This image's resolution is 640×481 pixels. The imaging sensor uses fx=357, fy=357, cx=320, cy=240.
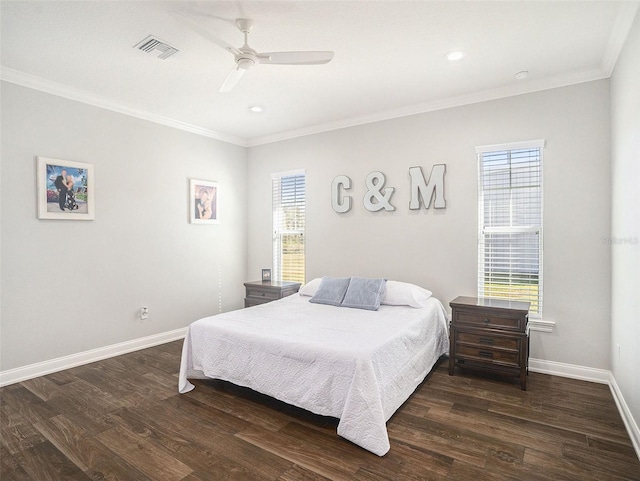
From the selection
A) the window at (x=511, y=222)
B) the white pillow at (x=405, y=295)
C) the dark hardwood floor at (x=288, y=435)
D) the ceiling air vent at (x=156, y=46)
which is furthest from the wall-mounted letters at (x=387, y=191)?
the ceiling air vent at (x=156, y=46)

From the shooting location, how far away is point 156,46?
9.34ft

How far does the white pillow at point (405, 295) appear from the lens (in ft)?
12.0

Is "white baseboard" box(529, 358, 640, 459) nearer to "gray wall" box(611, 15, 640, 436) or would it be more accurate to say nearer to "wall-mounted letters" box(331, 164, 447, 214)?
"gray wall" box(611, 15, 640, 436)

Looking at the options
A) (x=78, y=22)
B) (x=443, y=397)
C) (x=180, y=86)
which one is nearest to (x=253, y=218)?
(x=180, y=86)

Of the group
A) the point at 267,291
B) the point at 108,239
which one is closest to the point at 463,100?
the point at 267,291

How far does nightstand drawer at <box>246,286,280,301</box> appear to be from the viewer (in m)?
4.63

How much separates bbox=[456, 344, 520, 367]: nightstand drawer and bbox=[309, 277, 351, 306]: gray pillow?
1.28m

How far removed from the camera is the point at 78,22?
2535 millimetres

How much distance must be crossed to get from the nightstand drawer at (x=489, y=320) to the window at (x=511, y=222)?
55cm

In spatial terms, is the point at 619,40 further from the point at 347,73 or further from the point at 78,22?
the point at 78,22

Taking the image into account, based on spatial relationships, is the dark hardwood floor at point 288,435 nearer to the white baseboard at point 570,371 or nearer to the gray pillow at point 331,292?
the white baseboard at point 570,371

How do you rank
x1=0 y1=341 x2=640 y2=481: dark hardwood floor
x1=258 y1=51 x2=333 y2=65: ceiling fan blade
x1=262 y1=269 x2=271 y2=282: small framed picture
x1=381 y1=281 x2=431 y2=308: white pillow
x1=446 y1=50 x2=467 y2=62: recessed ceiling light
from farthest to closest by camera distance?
x1=262 y1=269 x2=271 y2=282: small framed picture → x1=381 y1=281 x2=431 y2=308: white pillow → x1=446 y1=50 x2=467 y2=62: recessed ceiling light → x1=258 y1=51 x2=333 y2=65: ceiling fan blade → x1=0 y1=341 x2=640 y2=481: dark hardwood floor

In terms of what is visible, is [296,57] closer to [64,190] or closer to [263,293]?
[64,190]

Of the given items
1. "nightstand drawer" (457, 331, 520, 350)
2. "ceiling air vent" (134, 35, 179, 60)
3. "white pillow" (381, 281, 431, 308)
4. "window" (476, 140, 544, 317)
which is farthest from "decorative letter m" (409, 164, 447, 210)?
"ceiling air vent" (134, 35, 179, 60)
